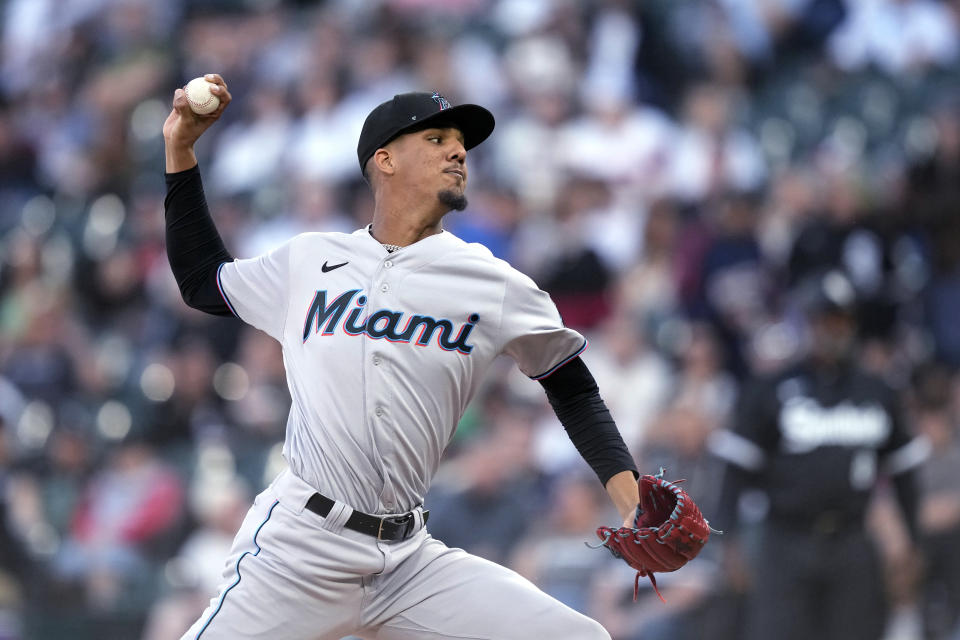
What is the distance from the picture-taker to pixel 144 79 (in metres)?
11.8

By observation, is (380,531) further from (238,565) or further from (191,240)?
(191,240)

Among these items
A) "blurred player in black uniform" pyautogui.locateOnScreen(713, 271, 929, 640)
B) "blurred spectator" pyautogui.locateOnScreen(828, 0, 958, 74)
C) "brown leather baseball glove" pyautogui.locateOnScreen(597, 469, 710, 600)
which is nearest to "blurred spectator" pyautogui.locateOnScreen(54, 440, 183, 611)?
"blurred player in black uniform" pyautogui.locateOnScreen(713, 271, 929, 640)

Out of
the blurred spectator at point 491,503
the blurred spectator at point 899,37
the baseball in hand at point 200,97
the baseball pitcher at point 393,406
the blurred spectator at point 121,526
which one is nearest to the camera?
the baseball pitcher at point 393,406

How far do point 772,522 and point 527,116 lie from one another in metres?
4.18

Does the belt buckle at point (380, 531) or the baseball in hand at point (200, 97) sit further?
the baseball in hand at point (200, 97)

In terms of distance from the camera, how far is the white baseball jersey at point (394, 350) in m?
3.72

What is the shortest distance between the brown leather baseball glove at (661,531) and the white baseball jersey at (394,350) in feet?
1.55

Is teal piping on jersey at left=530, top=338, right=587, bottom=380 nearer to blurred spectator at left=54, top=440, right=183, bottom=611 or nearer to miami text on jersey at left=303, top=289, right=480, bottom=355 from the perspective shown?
miami text on jersey at left=303, top=289, right=480, bottom=355

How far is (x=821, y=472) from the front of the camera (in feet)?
22.2

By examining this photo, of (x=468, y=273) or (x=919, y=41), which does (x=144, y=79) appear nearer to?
(x=919, y=41)

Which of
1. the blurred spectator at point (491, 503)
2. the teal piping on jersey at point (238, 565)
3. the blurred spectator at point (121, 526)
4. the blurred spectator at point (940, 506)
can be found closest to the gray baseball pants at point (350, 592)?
the teal piping on jersey at point (238, 565)

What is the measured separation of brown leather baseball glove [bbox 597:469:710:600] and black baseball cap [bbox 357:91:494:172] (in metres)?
1.16

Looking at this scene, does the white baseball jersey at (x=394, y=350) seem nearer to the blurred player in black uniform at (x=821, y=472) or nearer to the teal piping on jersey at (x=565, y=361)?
the teal piping on jersey at (x=565, y=361)

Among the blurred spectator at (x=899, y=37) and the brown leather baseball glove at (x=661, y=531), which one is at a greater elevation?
the blurred spectator at (x=899, y=37)
